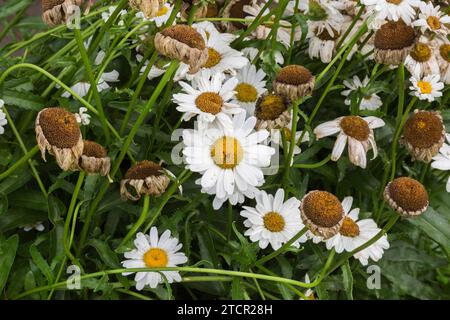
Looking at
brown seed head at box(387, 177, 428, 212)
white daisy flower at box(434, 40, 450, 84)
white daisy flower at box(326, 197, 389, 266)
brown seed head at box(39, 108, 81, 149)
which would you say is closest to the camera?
brown seed head at box(39, 108, 81, 149)

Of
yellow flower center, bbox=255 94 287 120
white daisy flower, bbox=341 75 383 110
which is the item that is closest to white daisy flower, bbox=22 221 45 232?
yellow flower center, bbox=255 94 287 120

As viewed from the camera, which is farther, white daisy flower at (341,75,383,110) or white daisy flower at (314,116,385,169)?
white daisy flower at (341,75,383,110)

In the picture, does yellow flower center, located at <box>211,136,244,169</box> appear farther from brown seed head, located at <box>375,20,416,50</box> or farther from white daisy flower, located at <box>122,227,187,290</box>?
brown seed head, located at <box>375,20,416,50</box>

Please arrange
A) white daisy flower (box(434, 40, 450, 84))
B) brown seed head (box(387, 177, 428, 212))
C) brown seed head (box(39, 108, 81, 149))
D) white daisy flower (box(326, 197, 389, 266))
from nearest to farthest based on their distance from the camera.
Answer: brown seed head (box(39, 108, 81, 149)), brown seed head (box(387, 177, 428, 212)), white daisy flower (box(326, 197, 389, 266)), white daisy flower (box(434, 40, 450, 84))

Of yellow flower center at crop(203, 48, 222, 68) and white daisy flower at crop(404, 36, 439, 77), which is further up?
yellow flower center at crop(203, 48, 222, 68)

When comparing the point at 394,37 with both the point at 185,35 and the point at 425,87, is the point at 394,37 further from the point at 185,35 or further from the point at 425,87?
the point at 185,35
